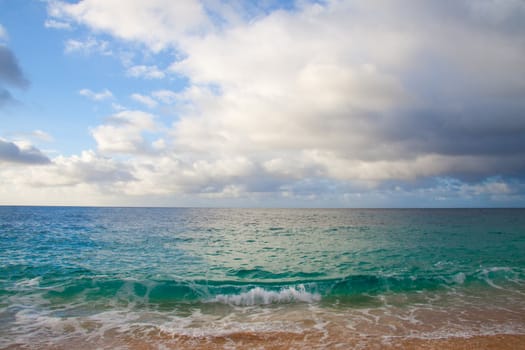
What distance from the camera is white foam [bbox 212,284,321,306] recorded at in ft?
46.5

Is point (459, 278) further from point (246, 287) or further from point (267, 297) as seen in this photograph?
point (246, 287)

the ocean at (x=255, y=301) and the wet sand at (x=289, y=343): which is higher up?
the wet sand at (x=289, y=343)

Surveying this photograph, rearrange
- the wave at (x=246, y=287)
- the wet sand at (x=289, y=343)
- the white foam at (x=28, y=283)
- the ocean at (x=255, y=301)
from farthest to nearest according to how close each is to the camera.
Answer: the white foam at (x=28, y=283) → the wave at (x=246, y=287) → the ocean at (x=255, y=301) → the wet sand at (x=289, y=343)

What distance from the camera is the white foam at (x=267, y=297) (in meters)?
14.2

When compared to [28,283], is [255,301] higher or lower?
lower

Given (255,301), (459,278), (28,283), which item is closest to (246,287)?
(255,301)

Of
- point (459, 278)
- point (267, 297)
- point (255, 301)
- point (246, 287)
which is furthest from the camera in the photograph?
point (459, 278)

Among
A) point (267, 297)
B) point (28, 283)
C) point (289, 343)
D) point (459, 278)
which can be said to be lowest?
point (459, 278)

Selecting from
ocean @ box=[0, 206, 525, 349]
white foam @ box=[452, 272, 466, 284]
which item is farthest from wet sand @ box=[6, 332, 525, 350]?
white foam @ box=[452, 272, 466, 284]

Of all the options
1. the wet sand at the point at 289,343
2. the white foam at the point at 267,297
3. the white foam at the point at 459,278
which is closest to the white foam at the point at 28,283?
the wet sand at the point at 289,343

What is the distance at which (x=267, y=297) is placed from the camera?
570 inches

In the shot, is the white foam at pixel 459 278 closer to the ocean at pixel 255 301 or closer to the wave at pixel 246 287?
the wave at pixel 246 287

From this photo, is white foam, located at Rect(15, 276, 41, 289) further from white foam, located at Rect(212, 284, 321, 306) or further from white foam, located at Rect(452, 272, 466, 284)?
white foam, located at Rect(452, 272, 466, 284)

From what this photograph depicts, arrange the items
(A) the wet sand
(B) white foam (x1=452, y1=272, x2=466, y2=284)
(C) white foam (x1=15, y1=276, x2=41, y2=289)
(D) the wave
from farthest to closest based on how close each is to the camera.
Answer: (B) white foam (x1=452, y1=272, x2=466, y2=284), (C) white foam (x1=15, y1=276, x2=41, y2=289), (D) the wave, (A) the wet sand
